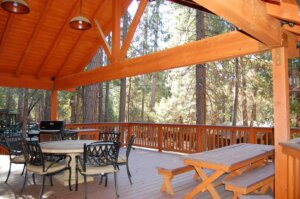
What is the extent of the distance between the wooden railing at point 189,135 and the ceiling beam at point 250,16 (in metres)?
3.65

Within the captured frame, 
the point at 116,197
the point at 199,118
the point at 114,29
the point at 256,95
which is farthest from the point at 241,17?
the point at 256,95

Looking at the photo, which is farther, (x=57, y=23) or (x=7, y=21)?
(x=57, y=23)

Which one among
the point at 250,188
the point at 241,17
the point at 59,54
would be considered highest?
the point at 59,54

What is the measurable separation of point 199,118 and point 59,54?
18.3 ft

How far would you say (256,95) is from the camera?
15.2 m

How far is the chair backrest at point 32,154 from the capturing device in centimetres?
414

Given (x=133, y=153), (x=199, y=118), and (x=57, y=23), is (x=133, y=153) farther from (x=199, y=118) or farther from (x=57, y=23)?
(x=57, y=23)

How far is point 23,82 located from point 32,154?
535 cm

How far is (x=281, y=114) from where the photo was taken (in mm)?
3350

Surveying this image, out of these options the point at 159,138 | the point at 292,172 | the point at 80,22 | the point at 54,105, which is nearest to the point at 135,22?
the point at 80,22

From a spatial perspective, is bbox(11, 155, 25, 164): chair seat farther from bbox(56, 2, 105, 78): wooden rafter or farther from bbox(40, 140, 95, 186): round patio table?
A: bbox(56, 2, 105, 78): wooden rafter

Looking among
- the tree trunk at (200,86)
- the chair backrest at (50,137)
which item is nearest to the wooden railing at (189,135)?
the chair backrest at (50,137)

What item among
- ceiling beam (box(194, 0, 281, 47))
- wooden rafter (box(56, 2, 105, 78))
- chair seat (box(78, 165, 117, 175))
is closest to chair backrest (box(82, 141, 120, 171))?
chair seat (box(78, 165, 117, 175))

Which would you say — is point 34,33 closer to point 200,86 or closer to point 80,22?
point 80,22
